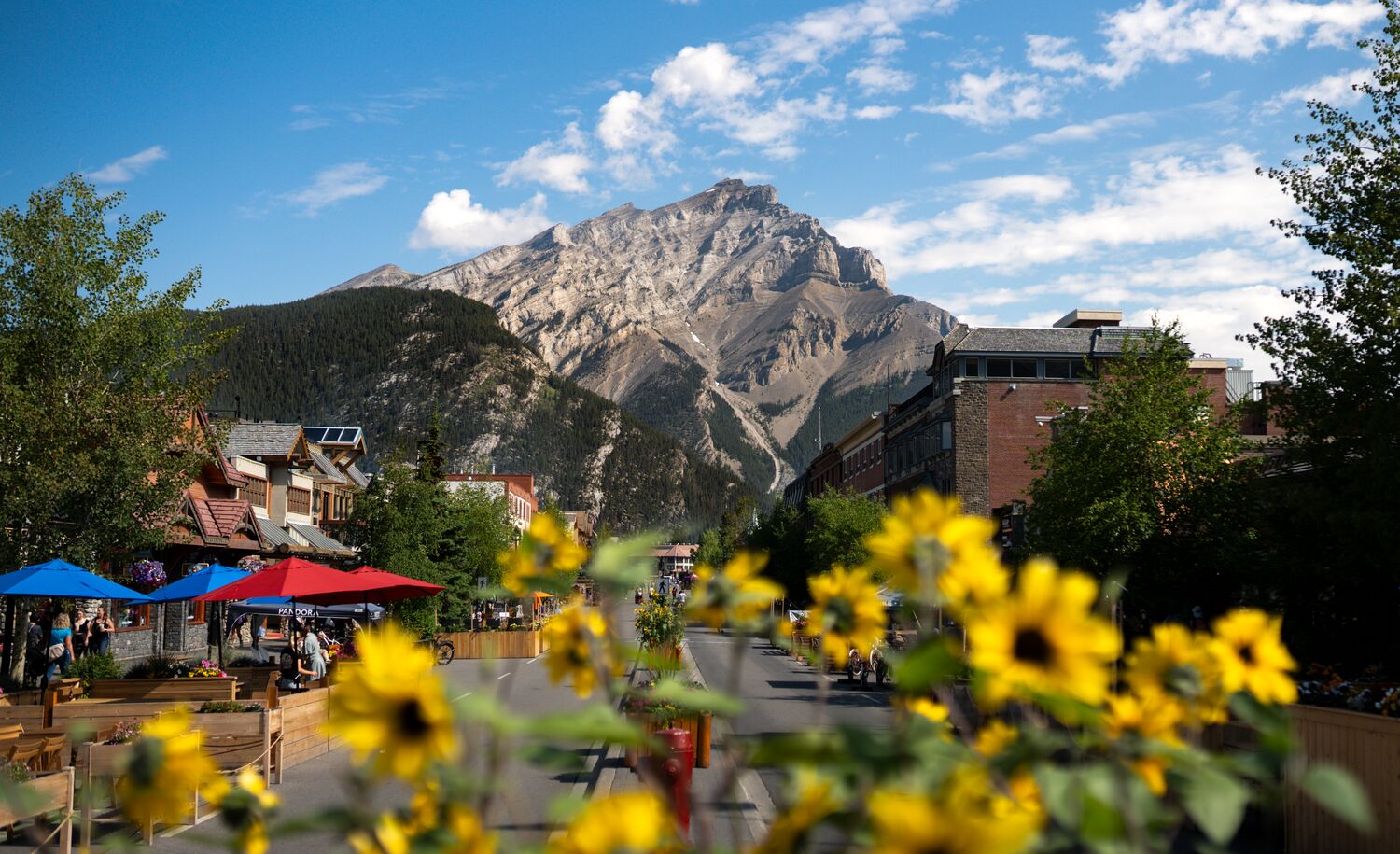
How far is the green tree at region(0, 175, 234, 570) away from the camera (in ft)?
80.6

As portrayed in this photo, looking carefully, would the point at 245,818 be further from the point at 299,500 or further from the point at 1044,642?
the point at 299,500

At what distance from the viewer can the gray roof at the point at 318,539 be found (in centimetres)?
5641

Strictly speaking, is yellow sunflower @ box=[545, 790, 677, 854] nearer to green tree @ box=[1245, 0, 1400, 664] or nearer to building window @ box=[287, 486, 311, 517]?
green tree @ box=[1245, 0, 1400, 664]

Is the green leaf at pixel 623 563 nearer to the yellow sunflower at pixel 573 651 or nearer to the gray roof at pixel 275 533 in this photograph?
the yellow sunflower at pixel 573 651

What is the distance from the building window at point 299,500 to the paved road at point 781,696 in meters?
21.8

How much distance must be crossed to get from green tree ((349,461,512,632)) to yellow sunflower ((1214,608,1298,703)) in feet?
119

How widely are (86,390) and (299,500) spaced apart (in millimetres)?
33858

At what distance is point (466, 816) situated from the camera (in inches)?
71.8

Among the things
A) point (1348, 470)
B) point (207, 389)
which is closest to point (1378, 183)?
point (1348, 470)

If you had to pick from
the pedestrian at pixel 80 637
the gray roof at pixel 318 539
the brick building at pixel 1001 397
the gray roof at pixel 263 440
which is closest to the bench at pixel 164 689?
the pedestrian at pixel 80 637

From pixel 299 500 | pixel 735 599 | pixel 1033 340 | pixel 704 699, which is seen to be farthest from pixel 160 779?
pixel 1033 340

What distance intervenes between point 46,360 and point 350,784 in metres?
28.2

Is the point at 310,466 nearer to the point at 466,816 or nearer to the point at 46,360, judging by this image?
the point at 46,360

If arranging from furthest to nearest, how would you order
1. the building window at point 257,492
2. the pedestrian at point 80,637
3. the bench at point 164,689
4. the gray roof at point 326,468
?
1. the gray roof at point 326,468
2. the building window at point 257,492
3. the pedestrian at point 80,637
4. the bench at point 164,689
